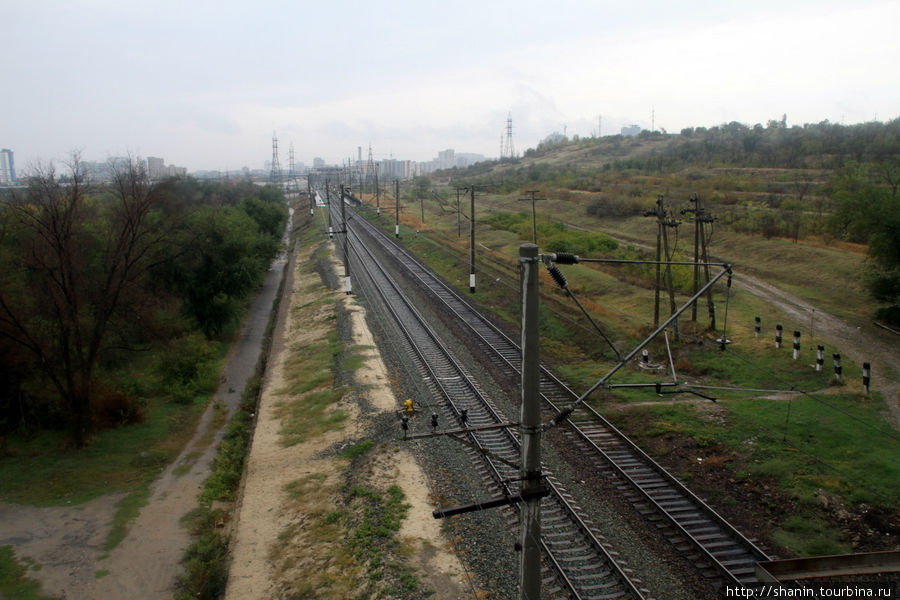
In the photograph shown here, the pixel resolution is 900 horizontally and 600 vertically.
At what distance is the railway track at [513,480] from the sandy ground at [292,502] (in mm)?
1423

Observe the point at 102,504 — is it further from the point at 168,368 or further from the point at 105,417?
the point at 168,368

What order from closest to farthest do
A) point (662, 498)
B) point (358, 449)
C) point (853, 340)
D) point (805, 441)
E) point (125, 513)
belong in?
point (662, 498) → point (805, 441) → point (125, 513) → point (358, 449) → point (853, 340)

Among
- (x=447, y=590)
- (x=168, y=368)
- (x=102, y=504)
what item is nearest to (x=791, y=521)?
(x=447, y=590)

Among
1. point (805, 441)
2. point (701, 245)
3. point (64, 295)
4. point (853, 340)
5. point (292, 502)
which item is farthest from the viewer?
point (701, 245)

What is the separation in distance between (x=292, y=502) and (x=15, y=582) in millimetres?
5270

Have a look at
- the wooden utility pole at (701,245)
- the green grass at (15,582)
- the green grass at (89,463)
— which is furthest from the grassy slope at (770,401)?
the green grass at (15,582)

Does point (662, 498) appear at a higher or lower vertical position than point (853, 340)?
lower

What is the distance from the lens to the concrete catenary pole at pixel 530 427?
237 inches

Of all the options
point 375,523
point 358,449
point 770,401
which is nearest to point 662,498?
point 375,523

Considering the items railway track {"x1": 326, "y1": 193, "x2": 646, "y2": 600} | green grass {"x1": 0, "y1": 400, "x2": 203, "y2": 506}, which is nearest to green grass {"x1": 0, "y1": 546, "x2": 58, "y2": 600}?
green grass {"x1": 0, "y1": 400, "x2": 203, "y2": 506}

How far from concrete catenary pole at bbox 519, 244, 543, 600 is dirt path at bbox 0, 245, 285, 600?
8.08 meters

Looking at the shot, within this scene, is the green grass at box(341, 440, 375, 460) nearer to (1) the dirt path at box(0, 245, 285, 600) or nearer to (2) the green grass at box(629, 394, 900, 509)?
(1) the dirt path at box(0, 245, 285, 600)

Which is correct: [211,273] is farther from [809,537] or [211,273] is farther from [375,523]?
[809,537]

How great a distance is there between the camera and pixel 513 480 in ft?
21.7
